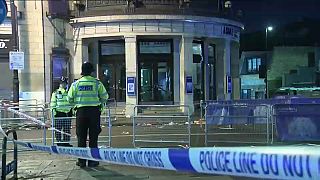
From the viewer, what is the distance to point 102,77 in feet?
88.2

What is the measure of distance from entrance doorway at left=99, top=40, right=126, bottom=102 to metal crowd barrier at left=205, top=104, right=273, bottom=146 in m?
12.7

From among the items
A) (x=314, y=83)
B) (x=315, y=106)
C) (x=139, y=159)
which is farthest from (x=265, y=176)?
(x=314, y=83)

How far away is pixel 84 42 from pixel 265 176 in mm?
23793

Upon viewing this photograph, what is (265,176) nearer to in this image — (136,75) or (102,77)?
(136,75)

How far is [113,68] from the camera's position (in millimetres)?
26719

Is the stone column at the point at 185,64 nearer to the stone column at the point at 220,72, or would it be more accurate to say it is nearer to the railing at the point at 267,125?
the stone column at the point at 220,72

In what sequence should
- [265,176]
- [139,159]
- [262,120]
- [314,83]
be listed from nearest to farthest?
[265,176] < [139,159] < [262,120] < [314,83]

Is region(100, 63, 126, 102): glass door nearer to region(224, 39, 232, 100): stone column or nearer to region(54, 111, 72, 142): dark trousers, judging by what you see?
region(224, 39, 232, 100): stone column

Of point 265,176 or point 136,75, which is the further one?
point 136,75

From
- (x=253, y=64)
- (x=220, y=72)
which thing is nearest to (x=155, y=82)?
(x=220, y=72)

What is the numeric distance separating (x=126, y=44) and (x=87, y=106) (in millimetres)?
16331

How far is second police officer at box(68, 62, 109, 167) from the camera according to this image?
9141mm

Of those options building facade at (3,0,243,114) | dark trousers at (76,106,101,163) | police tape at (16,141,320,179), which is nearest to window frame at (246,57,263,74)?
building facade at (3,0,243,114)

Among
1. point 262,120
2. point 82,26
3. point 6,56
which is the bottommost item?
point 262,120
